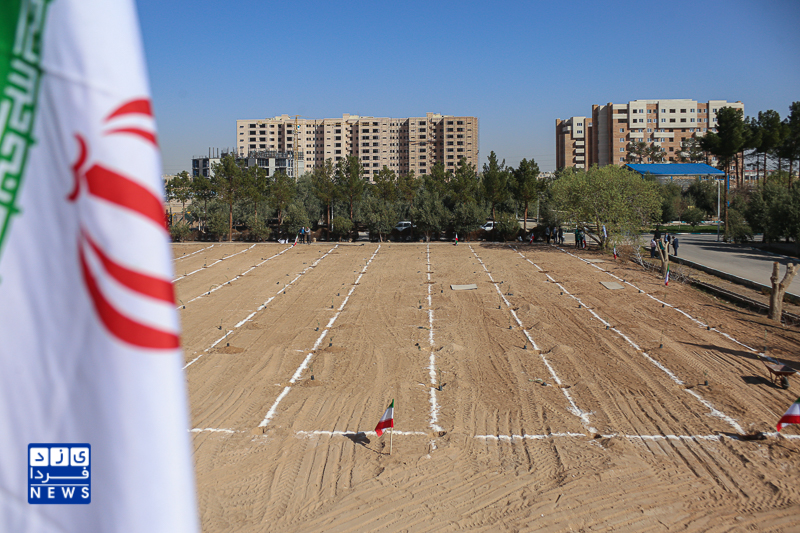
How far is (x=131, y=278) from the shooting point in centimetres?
129

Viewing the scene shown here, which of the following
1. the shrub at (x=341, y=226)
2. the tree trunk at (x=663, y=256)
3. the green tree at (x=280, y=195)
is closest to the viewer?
the tree trunk at (x=663, y=256)

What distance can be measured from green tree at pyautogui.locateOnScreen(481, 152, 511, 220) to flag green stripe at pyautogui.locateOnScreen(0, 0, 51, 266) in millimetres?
40735

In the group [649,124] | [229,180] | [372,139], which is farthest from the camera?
[372,139]

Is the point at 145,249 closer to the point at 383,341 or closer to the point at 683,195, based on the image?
the point at 383,341

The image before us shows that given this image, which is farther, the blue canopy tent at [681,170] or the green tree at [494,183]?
the blue canopy tent at [681,170]

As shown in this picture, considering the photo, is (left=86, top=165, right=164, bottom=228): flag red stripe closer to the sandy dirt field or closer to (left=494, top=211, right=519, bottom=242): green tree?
the sandy dirt field

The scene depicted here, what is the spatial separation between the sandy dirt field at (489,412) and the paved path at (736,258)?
18.4 feet

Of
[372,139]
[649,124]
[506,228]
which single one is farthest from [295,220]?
[372,139]

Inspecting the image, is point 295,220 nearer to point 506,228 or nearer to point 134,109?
point 506,228

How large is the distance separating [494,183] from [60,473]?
4106 centimetres

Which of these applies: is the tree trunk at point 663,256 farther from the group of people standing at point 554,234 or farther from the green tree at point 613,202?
the group of people standing at point 554,234

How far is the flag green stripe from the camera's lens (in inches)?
50.1

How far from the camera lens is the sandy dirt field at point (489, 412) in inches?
287

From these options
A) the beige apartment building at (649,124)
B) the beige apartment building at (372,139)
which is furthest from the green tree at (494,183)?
the beige apartment building at (372,139)
